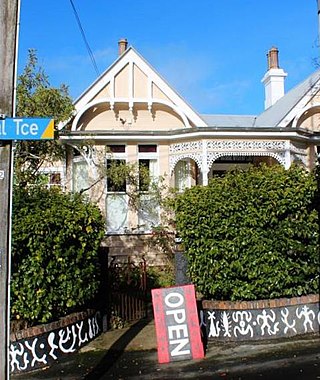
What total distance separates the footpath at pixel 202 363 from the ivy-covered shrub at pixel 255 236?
89cm

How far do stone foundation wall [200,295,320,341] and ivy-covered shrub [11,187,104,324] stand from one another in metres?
2.14

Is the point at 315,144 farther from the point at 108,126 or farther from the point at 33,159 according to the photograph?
the point at 33,159

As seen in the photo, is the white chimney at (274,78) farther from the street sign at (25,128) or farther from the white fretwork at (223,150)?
the street sign at (25,128)

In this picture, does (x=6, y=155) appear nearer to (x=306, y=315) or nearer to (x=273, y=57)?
(x=306, y=315)

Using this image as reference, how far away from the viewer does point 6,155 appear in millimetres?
4621

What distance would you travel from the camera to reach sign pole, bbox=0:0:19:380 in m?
4.49

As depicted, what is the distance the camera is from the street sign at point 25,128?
4555mm

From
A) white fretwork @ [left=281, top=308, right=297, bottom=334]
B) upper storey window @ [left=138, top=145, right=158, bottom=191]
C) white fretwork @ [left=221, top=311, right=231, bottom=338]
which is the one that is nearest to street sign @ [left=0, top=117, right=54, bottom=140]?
white fretwork @ [left=221, top=311, right=231, bottom=338]

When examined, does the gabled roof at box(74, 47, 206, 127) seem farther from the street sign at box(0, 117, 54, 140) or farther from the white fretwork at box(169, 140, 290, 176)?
the street sign at box(0, 117, 54, 140)

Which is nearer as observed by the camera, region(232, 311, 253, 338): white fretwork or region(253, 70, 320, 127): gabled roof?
region(232, 311, 253, 338): white fretwork

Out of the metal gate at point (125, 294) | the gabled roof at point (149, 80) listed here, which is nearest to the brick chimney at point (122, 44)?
the gabled roof at point (149, 80)

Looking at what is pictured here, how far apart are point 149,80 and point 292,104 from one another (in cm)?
530

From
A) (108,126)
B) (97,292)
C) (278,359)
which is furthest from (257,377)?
(108,126)

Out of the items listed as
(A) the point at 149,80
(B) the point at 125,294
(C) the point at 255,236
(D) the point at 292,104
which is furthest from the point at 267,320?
(D) the point at 292,104
